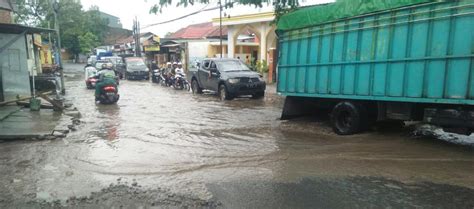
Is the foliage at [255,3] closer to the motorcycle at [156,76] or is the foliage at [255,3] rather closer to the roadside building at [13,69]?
→ the roadside building at [13,69]

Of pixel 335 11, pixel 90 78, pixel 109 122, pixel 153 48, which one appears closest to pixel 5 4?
pixel 90 78

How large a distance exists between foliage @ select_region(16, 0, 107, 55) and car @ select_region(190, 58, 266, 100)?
41.9m

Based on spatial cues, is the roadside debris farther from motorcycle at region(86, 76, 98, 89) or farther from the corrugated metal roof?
motorcycle at region(86, 76, 98, 89)

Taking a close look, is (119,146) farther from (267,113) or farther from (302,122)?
(267,113)

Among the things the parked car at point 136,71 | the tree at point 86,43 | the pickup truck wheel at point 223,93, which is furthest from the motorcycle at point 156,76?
the tree at point 86,43

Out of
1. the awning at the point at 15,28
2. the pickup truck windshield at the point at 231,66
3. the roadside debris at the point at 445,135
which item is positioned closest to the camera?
the roadside debris at the point at 445,135

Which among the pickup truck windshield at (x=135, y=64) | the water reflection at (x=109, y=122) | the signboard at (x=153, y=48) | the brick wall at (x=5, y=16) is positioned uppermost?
the brick wall at (x=5, y=16)

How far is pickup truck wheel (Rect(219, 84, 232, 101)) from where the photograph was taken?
16.7 metres

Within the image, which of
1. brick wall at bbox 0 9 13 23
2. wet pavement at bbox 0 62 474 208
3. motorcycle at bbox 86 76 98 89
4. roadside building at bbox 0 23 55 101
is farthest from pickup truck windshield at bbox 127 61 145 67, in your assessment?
wet pavement at bbox 0 62 474 208

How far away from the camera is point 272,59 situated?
76.9 feet

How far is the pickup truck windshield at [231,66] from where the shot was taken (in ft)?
57.4

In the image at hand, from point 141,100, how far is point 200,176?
12.0 m

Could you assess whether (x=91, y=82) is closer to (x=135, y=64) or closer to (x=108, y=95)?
(x=108, y=95)

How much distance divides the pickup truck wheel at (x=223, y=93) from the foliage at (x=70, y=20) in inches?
1707
